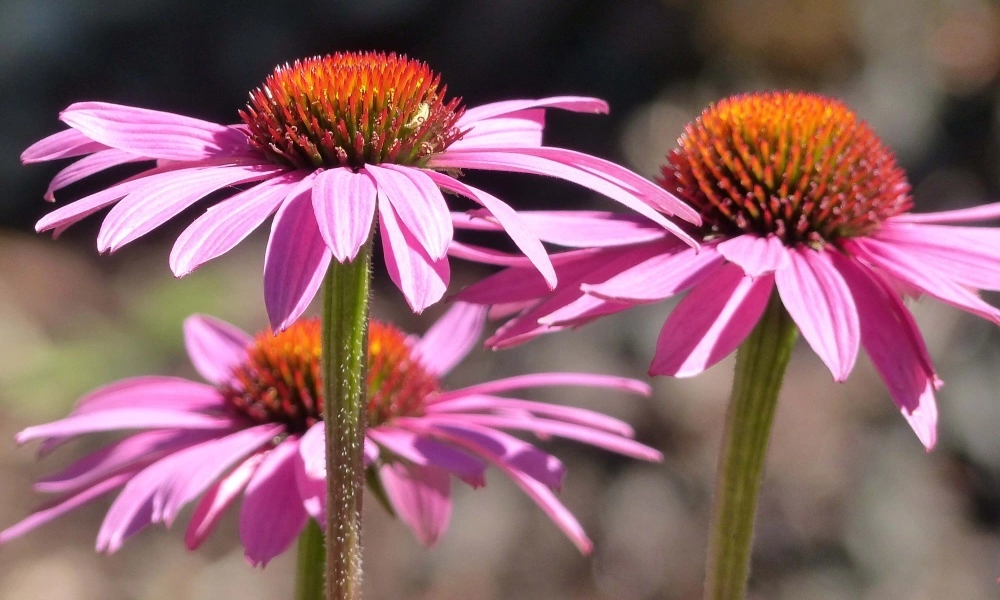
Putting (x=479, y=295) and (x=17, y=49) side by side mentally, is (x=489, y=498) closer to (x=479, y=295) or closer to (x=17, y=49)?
(x=479, y=295)

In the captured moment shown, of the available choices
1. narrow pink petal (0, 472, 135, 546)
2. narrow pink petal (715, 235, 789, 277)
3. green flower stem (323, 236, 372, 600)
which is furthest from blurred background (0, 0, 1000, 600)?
green flower stem (323, 236, 372, 600)

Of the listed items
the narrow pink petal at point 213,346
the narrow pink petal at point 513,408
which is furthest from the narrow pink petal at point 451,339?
the narrow pink petal at point 213,346

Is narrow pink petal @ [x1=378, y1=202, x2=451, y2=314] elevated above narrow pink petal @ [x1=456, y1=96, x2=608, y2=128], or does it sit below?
below

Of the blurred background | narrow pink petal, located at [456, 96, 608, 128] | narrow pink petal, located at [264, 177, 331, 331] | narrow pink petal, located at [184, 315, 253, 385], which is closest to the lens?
narrow pink petal, located at [264, 177, 331, 331]

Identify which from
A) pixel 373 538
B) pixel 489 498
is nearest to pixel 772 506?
pixel 489 498

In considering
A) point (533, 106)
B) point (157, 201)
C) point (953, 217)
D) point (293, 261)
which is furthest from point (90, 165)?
point (953, 217)

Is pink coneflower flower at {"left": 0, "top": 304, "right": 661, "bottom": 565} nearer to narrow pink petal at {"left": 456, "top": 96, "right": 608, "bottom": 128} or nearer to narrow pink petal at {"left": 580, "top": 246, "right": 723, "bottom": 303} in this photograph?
narrow pink petal at {"left": 580, "top": 246, "right": 723, "bottom": 303}
